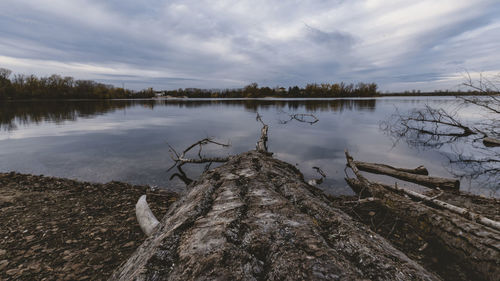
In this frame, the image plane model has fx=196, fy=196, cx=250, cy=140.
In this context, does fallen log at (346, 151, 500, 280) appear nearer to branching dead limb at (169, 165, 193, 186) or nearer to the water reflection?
branching dead limb at (169, 165, 193, 186)

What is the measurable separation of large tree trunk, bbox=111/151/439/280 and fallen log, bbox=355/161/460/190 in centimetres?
664

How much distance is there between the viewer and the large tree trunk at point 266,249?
1.29 metres

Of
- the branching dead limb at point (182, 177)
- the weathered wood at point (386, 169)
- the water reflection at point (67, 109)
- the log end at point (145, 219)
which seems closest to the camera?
the log end at point (145, 219)

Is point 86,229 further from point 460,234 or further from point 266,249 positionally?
point 460,234

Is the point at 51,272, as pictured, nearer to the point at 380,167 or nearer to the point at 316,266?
the point at 316,266

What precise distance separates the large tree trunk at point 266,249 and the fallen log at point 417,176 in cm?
664

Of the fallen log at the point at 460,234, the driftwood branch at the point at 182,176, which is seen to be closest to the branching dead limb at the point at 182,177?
the driftwood branch at the point at 182,176

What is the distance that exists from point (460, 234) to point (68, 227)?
7.26 meters

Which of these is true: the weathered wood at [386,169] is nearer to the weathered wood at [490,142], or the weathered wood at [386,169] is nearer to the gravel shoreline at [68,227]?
the gravel shoreline at [68,227]

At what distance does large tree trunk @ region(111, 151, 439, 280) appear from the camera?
4.24 ft

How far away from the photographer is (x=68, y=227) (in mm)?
4207

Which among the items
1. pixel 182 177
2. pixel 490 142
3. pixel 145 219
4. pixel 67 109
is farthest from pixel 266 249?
pixel 67 109

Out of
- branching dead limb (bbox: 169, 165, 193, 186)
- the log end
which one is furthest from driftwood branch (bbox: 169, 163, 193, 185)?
the log end

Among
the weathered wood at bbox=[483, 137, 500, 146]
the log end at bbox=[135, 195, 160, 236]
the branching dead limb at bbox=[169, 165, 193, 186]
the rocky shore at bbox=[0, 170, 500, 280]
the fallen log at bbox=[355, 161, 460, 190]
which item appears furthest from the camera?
the weathered wood at bbox=[483, 137, 500, 146]
